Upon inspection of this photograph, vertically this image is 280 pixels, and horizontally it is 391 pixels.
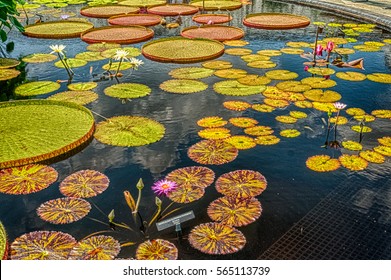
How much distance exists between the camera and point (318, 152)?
4.25 m

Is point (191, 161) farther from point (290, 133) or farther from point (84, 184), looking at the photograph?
point (290, 133)

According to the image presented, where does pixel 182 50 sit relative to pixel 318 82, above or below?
above

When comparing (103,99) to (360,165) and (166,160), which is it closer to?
(166,160)

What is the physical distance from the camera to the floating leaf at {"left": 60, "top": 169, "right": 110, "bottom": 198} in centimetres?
363

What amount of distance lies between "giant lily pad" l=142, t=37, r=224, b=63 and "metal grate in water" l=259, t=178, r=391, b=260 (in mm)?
4219

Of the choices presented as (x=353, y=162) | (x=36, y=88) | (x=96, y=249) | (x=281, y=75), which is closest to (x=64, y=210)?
(x=96, y=249)

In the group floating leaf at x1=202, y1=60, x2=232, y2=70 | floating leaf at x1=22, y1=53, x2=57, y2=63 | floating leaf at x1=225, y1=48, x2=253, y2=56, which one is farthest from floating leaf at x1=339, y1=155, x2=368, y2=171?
floating leaf at x1=22, y1=53, x2=57, y2=63

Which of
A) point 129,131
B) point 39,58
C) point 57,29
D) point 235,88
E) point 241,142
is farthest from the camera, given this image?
point 57,29

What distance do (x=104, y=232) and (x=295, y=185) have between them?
1.81 metres

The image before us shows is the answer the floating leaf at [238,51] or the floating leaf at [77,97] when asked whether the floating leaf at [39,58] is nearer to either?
the floating leaf at [77,97]

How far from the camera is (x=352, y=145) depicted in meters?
4.32

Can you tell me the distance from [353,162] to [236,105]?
179 cm

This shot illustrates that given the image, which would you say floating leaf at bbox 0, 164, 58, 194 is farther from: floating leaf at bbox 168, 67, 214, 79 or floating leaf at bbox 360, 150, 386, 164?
floating leaf at bbox 360, 150, 386, 164
